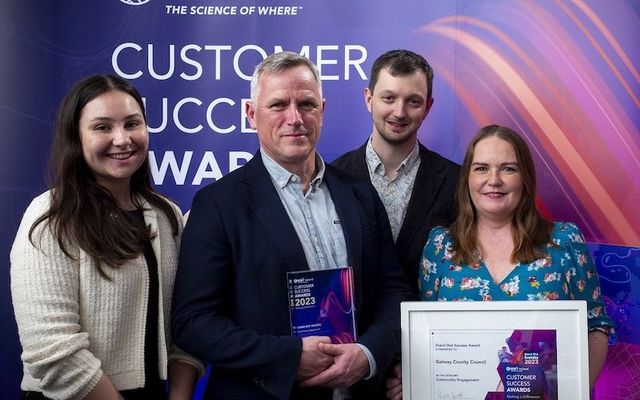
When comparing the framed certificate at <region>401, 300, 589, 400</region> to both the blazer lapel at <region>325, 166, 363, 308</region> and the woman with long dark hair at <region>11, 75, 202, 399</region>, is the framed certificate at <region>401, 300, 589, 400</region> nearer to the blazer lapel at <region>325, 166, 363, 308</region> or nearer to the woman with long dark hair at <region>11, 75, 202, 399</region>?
the blazer lapel at <region>325, 166, 363, 308</region>

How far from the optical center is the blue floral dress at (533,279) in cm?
290

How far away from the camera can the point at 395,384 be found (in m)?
2.77

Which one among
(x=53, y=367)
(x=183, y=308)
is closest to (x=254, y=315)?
(x=183, y=308)

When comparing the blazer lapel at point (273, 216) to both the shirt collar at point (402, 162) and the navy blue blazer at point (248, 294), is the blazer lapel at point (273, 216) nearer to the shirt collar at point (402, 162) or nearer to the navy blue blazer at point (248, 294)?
the navy blue blazer at point (248, 294)

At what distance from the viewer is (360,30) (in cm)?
400

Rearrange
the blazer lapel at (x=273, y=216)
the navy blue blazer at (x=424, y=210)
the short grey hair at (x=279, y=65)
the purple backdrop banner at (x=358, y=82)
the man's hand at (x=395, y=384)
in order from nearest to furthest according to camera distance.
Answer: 1. the blazer lapel at (x=273, y=216)
2. the short grey hair at (x=279, y=65)
3. the man's hand at (x=395, y=384)
4. the navy blue blazer at (x=424, y=210)
5. the purple backdrop banner at (x=358, y=82)

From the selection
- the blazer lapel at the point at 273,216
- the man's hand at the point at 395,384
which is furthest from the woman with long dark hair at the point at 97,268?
the man's hand at the point at 395,384

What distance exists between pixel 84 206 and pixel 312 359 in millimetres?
869

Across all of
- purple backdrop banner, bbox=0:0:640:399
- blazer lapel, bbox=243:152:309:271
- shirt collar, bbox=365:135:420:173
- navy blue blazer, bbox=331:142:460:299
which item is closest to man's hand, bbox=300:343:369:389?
blazer lapel, bbox=243:152:309:271

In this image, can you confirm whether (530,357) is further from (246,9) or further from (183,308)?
(246,9)

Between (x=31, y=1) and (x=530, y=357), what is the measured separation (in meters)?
2.97

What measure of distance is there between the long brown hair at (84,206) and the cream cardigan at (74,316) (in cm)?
3

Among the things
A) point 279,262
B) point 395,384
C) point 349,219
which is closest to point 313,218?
point 349,219
